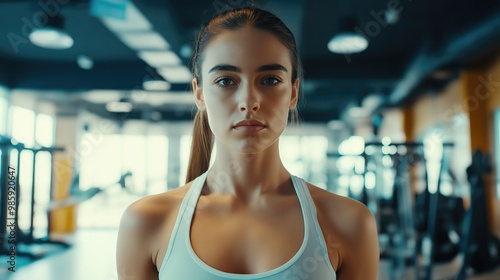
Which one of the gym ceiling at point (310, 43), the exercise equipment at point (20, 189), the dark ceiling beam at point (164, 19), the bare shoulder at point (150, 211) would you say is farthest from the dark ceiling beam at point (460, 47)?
the exercise equipment at point (20, 189)

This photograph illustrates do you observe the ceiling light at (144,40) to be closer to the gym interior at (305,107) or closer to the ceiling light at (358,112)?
the gym interior at (305,107)

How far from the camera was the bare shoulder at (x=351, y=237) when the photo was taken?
76 centimetres

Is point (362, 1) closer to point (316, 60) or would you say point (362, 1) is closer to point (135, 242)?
point (316, 60)

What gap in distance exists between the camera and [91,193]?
18.2ft

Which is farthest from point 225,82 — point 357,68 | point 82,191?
point 357,68

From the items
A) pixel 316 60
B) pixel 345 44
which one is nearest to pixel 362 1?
pixel 345 44

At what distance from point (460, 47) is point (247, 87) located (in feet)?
11.9

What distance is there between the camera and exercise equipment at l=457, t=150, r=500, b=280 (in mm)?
3314

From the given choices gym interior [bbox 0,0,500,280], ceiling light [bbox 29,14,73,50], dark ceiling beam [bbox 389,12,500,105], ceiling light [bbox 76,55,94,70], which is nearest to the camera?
ceiling light [bbox 29,14,73,50]

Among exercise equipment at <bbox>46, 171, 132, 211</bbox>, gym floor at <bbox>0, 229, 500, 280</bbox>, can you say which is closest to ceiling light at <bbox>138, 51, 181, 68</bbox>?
exercise equipment at <bbox>46, 171, 132, 211</bbox>

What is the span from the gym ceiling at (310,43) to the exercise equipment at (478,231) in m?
1.00

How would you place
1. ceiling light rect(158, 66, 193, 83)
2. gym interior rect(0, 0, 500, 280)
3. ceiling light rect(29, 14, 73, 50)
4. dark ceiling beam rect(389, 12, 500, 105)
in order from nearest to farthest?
ceiling light rect(29, 14, 73, 50), dark ceiling beam rect(389, 12, 500, 105), gym interior rect(0, 0, 500, 280), ceiling light rect(158, 66, 193, 83)

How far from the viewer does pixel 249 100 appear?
0.72 m

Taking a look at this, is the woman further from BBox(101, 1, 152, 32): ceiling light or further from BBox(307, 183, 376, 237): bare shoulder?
BBox(101, 1, 152, 32): ceiling light
